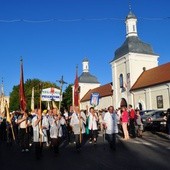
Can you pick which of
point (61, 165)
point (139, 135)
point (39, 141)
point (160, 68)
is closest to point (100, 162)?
point (61, 165)

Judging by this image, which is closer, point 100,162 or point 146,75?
point 100,162

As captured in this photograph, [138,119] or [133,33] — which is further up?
[133,33]

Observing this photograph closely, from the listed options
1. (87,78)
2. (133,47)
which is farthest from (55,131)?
(87,78)

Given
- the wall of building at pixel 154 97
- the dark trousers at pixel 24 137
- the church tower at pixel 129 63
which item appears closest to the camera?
the dark trousers at pixel 24 137

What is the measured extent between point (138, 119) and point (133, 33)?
33.4m

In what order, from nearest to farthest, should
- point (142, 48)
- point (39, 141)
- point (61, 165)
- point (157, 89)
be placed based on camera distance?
point (61, 165) < point (39, 141) < point (157, 89) < point (142, 48)

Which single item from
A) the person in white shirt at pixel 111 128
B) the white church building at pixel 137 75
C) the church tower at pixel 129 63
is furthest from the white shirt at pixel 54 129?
the church tower at pixel 129 63

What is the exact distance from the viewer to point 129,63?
4631 centimetres

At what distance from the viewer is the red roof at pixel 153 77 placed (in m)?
39.5

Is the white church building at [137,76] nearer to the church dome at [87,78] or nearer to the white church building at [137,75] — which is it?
the white church building at [137,75]

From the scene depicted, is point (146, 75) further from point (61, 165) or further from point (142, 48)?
point (61, 165)

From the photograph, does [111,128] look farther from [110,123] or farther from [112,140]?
[112,140]

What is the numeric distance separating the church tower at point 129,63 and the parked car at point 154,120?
21.4 meters

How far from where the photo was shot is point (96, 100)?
19266mm
